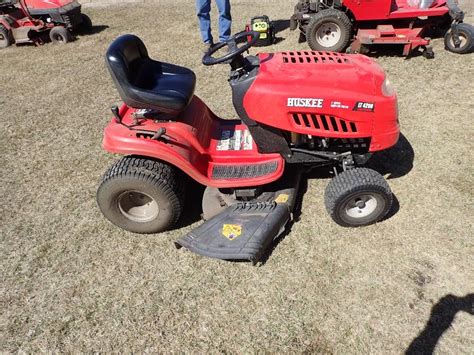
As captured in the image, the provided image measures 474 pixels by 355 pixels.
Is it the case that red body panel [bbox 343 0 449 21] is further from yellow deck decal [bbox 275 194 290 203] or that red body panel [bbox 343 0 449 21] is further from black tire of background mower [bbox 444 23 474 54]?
yellow deck decal [bbox 275 194 290 203]

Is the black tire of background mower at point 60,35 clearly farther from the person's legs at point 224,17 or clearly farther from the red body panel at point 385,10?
the red body panel at point 385,10

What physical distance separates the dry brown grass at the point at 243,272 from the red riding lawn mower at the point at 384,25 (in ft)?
4.94

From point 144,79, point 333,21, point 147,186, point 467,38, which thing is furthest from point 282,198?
point 467,38

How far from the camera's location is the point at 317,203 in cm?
325

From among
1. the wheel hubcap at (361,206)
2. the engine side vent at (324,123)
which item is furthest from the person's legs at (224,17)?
the wheel hubcap at (361,206)

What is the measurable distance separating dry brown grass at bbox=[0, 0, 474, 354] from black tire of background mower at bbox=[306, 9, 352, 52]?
183 cm

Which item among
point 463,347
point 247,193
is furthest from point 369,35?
point 463,347

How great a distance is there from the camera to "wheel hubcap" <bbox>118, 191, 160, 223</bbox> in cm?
301

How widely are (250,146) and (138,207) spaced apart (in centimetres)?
109

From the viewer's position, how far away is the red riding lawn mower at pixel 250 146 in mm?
2664

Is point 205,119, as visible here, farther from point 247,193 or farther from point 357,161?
point 357,161

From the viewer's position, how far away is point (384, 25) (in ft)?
18.1

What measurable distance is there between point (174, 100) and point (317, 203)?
1.51m

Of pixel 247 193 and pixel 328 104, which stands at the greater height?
pixel 328 104
